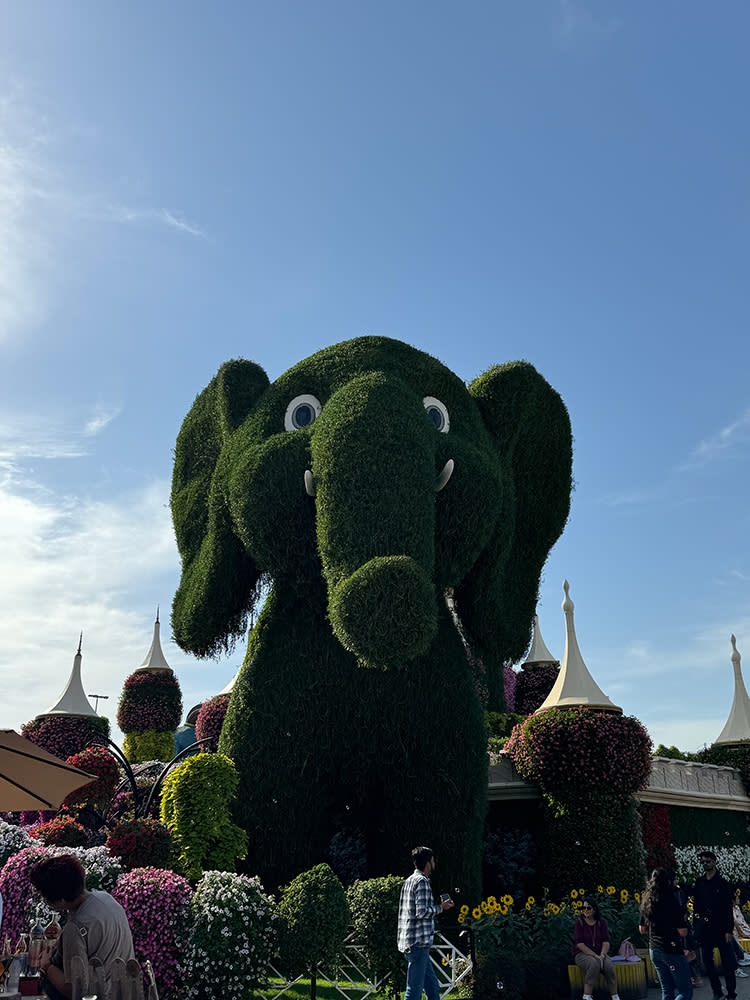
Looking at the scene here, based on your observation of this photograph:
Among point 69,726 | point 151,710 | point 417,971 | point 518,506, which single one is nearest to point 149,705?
point 151,710

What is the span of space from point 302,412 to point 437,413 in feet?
4.99

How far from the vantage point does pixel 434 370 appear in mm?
10094

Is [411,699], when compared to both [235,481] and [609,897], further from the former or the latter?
[609,897]

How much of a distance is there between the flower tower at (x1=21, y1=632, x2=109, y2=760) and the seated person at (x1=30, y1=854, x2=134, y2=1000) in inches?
622

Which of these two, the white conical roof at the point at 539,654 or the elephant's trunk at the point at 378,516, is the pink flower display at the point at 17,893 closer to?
the elephant's trunk at the point at 378,516

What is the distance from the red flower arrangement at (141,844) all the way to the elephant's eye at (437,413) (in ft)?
16.6

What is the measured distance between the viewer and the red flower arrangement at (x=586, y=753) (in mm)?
11000

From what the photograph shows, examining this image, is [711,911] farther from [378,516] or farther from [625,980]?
[378,516]

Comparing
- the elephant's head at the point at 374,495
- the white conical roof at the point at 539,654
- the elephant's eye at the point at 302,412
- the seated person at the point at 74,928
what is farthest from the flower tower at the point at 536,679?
the seated person at the point at 74,928

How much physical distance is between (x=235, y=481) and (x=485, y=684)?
4.06 m

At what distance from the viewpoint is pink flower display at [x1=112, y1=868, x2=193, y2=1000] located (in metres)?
7.05

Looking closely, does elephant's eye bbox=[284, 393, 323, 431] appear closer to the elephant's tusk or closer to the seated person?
the elephant's tusk

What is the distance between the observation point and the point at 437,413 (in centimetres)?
991

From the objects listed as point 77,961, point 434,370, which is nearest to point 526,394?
point 434,370
